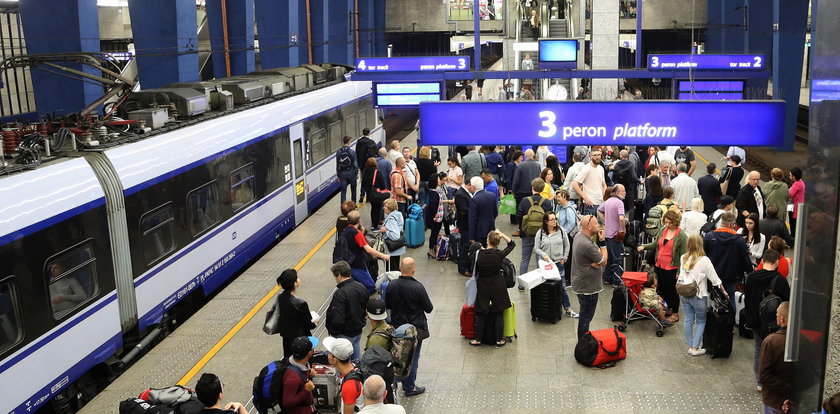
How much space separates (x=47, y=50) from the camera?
19625 millimetres

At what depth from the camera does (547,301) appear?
1185cm

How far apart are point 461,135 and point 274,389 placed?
3.65 metres

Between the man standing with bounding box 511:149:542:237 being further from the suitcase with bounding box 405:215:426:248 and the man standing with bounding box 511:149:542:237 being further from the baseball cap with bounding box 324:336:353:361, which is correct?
the baseball cap with bounding box 324:336:353:361

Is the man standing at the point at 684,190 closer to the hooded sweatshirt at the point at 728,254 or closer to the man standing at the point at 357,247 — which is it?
the hooded sweatshirt at the point at 728,254

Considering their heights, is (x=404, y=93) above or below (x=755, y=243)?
above

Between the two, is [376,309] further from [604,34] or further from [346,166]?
[604,34]

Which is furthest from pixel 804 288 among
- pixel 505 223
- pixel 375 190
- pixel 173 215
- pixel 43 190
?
pixel 505 223

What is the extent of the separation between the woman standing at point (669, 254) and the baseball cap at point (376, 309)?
4354 mm

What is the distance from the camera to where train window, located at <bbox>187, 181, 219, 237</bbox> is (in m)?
12.8

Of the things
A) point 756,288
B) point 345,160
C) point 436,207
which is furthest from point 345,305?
point 345,160

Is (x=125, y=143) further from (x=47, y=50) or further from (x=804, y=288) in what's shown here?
(x=47, y=50)

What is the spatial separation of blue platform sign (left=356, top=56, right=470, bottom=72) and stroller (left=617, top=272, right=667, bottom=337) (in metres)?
10.2

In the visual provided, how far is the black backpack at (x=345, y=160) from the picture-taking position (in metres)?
18.7

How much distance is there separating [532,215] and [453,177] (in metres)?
2.72
